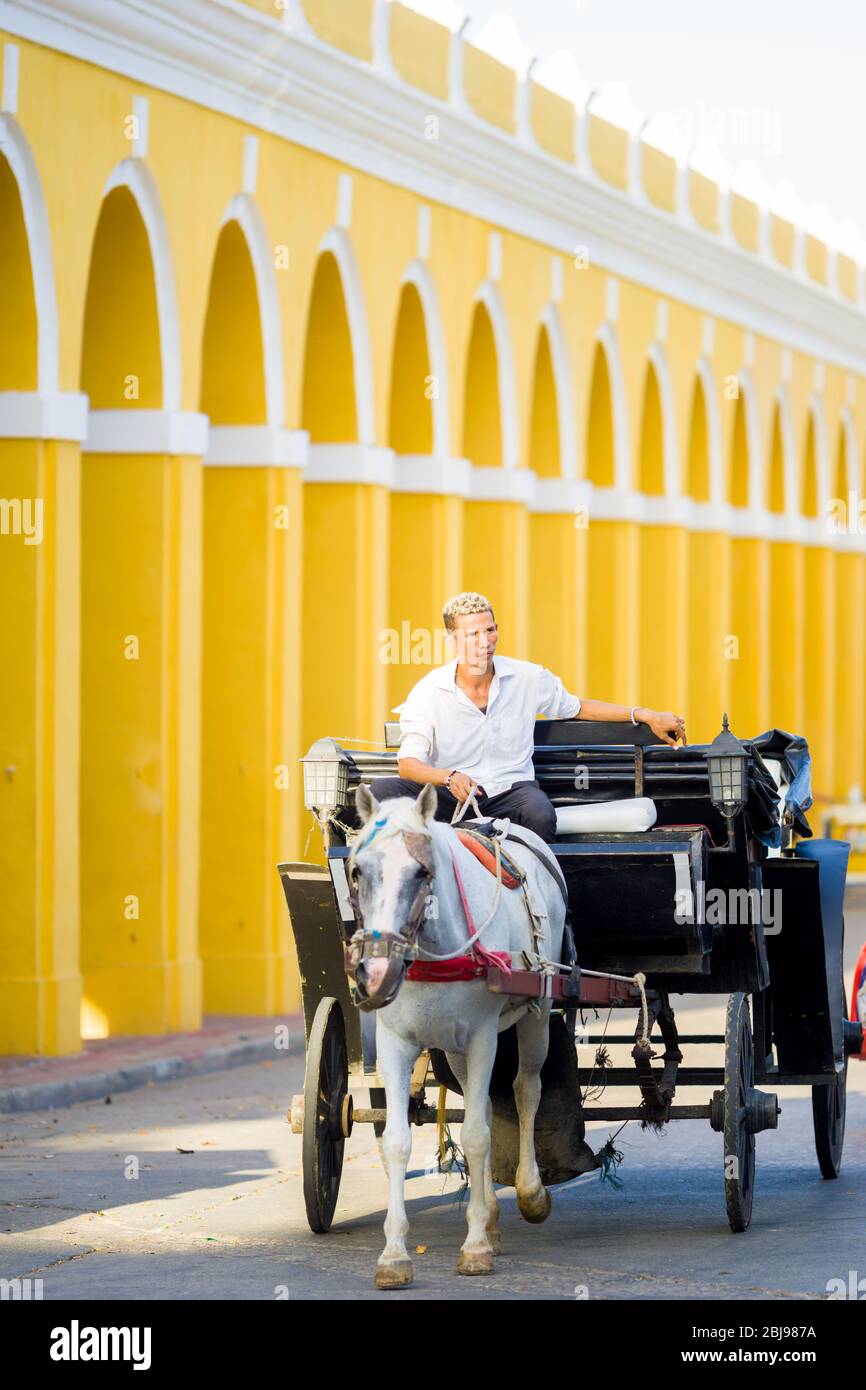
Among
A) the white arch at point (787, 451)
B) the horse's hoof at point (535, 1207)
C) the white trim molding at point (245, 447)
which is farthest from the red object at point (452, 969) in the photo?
the white arch at point (787, 451)

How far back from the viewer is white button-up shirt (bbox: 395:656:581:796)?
9562 mm

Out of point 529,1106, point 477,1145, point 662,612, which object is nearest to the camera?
point 477,1145

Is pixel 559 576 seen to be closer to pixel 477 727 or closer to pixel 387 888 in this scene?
pixel 477 727

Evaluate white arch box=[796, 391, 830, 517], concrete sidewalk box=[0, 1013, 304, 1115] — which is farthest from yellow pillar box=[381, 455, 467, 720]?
white arch box=[796, 391, 830, 517]

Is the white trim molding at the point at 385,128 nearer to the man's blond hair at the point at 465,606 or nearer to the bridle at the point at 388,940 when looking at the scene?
the man's blond hair at the point at 465,606

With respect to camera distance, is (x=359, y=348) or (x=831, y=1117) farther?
(x=359, y=348)

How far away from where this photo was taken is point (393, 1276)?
26.7 ft

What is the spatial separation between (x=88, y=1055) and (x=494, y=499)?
960 centimetres

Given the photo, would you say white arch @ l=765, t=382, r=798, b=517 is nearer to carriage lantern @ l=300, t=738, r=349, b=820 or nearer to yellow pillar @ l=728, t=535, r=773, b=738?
yellow pillar @ l=728, t=535, r=773, b=738

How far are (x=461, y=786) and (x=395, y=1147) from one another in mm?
1373

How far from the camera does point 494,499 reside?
2359cm

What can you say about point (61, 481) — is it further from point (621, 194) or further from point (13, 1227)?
point (621, 194)

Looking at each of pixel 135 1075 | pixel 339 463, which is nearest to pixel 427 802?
pixel 135 1075

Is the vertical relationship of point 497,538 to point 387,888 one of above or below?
above
